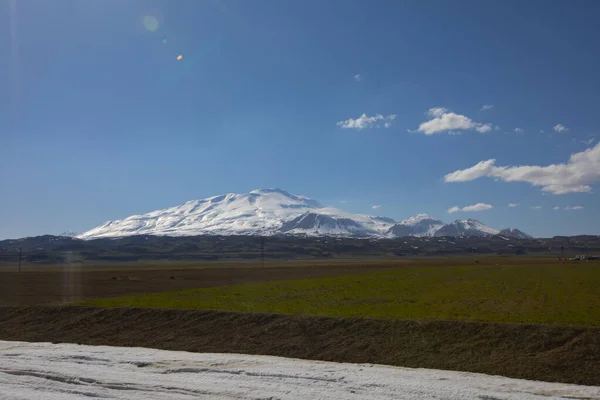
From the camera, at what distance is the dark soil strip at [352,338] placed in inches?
751

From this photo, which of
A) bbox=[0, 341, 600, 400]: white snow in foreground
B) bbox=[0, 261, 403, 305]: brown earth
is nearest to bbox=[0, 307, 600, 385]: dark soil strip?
bbox=[0, 341, 600, 400]: white snow in foreground

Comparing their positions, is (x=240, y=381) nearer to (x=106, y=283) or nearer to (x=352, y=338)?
(x=352, y=338)

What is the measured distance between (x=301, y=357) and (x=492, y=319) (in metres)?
10.0

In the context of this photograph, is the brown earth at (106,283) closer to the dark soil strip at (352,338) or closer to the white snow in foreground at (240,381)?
the dark soil strip at (352,338)

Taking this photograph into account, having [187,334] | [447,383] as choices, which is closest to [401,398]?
[447,383]

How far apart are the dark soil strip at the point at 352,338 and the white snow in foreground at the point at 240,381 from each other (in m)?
3.22

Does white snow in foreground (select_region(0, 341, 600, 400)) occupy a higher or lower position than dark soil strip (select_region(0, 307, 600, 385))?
higher

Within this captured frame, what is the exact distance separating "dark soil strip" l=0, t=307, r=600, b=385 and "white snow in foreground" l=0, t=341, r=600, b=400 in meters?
3.22

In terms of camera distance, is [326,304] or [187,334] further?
[326,304]

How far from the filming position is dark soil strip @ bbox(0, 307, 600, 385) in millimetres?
19077

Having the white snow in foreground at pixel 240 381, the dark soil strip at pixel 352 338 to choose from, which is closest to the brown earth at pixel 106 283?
the dark soil strip at pixel 352 338

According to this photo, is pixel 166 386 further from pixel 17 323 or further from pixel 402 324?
pixel 17 323

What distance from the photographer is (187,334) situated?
28.2m

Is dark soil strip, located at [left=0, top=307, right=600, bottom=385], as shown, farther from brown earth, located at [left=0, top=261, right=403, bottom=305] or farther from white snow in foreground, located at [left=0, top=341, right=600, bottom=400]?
brown earth, located at [left=0, top=261, right=403, bottom=305]
